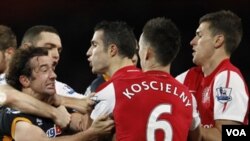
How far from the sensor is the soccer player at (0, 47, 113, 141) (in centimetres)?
325

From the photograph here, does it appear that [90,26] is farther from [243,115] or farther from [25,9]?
[243,115]

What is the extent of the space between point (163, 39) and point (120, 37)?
1.16 feet

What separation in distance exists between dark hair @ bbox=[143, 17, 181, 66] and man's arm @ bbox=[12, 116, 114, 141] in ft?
1.51

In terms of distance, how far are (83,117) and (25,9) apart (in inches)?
167

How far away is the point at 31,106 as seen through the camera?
335 centimetres

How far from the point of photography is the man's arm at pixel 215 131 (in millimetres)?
3512

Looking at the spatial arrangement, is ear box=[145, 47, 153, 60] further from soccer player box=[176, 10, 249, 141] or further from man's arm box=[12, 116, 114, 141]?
soccer player box=[176, 10, 249, 141]

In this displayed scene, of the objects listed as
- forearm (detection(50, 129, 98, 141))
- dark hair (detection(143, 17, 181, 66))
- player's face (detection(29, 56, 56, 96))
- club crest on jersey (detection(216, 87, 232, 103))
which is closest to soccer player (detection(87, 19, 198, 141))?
dark hair (detection(143, 17, 181, 66))

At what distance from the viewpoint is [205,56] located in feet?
12.9

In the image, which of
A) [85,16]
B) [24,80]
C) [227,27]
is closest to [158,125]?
[24,80]

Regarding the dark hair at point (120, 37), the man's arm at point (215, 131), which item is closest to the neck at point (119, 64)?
the dark hair at point (120, 37)

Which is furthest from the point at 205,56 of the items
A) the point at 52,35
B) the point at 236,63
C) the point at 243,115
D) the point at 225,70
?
the point at 236,63

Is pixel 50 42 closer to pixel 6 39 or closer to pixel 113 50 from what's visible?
pixel 6 39

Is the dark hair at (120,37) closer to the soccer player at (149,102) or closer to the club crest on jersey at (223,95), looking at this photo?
the soccer player at (149,102)
